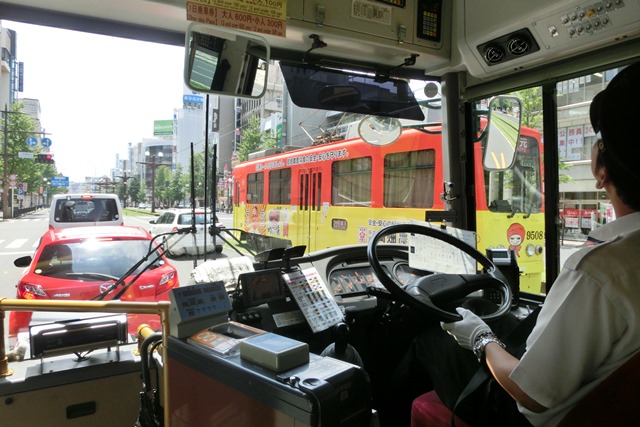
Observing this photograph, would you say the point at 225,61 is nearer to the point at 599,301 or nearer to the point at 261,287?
the point at 261,287

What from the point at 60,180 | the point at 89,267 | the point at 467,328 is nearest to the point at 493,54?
the point at 467,328

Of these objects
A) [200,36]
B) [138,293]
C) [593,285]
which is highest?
[200,36]

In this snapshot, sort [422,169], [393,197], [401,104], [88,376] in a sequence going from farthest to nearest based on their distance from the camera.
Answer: [393,197]
[422,169]
[401,104]
[88,376]

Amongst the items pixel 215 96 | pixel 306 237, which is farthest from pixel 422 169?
pixel 215 96

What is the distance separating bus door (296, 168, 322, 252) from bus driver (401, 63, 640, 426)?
7.27 m

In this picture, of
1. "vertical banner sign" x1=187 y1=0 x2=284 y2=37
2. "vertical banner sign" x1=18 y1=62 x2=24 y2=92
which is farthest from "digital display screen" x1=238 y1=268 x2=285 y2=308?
"vertical banner sign" x1=18 y1=62 x2=24 y2=92

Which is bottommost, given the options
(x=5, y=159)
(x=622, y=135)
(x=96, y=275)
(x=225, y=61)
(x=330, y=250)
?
(x=96, y=275)

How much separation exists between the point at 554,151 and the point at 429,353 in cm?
144

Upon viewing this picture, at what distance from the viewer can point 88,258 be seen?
421 cm

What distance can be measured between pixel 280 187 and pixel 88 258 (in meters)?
5.96

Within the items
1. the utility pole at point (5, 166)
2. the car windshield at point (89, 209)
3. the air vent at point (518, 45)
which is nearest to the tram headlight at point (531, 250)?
the air vent at point (518, 45)

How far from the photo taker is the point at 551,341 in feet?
3.33

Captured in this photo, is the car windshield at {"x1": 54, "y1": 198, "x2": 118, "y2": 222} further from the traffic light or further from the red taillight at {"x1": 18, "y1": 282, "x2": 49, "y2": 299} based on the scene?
the red taillight at {"x1": 18, "y1": 282, "x2": 49, "y2": 299}

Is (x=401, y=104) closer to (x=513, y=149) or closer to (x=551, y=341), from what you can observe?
(x=513, y=149)
